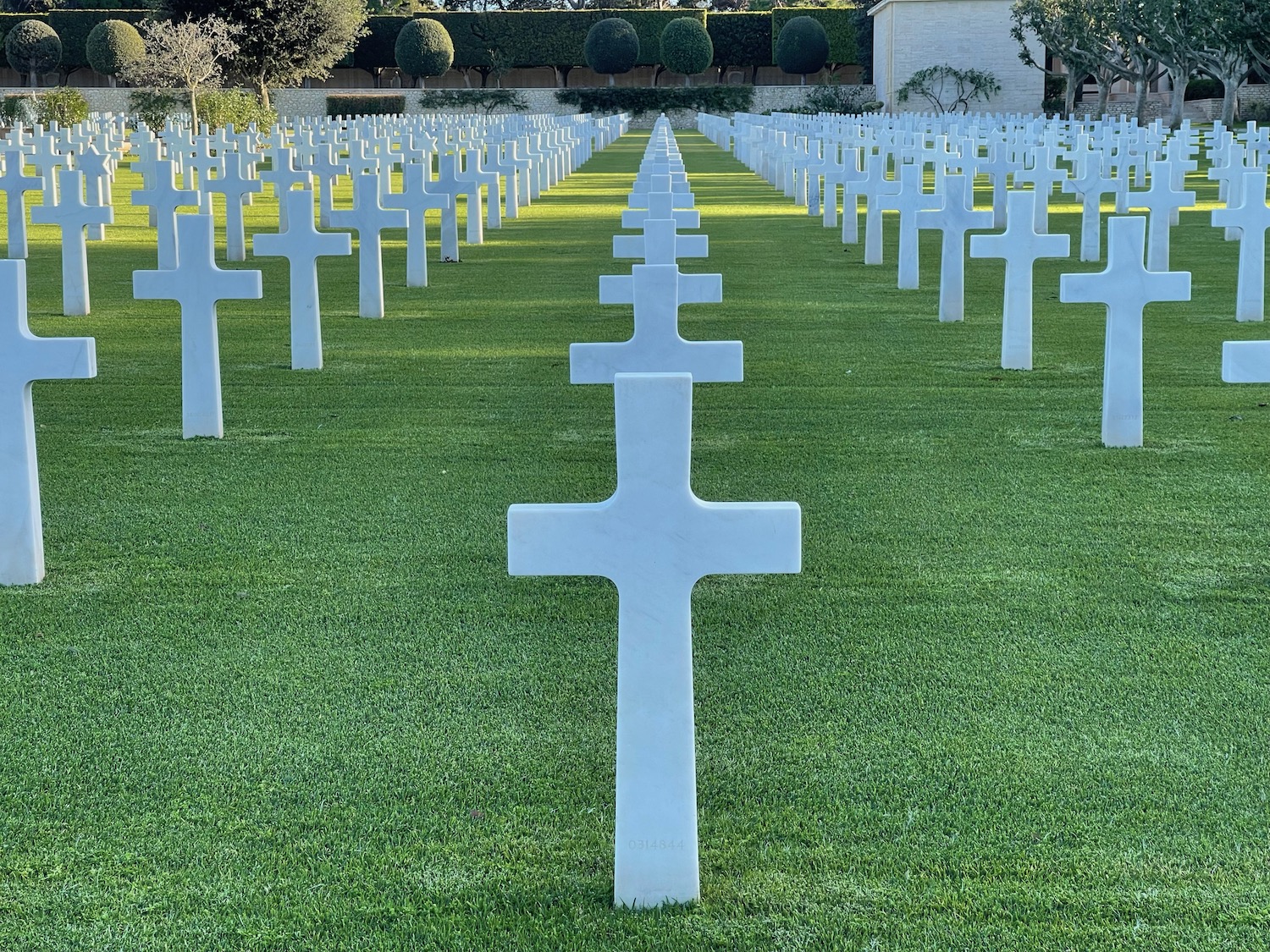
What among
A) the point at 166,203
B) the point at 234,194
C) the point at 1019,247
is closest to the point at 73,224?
the point at 166,203

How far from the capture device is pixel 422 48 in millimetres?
67875

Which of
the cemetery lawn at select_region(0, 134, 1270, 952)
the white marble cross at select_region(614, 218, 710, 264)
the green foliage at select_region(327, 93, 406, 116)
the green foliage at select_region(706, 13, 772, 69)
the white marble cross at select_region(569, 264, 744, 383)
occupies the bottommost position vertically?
the cemetery lawn at select_region(0, 134, 1270, 952)

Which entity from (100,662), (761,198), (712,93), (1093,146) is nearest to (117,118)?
(761,198)

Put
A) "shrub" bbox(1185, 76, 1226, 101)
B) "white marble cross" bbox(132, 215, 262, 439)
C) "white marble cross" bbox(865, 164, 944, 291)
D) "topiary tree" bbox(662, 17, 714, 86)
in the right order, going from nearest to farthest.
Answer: "white marble cross" bbox(132, 215, 262, 439) → "white marble cross" bbox(865, 164, 944, 291) → "shrub" bbox(1185, 76, 1226, 101) → "topiary tree" bbox(662, 17, 714, 86)

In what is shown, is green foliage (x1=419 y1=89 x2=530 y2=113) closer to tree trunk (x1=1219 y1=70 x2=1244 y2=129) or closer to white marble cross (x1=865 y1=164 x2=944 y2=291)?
tree trunk (x1=1219 y1=70 x2=1244 y2=129)

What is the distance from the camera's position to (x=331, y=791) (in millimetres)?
3666

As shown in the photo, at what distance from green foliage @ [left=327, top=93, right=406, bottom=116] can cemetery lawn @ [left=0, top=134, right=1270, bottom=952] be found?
179ft

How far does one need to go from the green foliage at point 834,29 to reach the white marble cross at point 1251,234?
65796 mm

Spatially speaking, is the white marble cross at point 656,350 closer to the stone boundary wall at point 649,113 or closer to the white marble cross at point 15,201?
the white marble cross at point 15,201

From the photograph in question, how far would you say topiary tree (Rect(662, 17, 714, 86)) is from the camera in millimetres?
70812

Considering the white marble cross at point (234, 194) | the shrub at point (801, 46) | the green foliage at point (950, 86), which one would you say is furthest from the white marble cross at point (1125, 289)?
the shrub at point (801, 46)

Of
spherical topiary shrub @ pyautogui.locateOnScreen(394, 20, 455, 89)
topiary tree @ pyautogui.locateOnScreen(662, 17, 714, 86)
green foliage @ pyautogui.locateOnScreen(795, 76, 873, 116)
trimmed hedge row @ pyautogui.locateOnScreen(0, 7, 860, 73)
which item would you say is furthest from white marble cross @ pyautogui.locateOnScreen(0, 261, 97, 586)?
trimmed hedge row @ pyautogui.locateOnScreen(0, 7, 860, 73)

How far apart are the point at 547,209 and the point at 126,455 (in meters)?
15.3

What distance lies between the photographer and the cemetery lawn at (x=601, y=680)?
3.18 metres
